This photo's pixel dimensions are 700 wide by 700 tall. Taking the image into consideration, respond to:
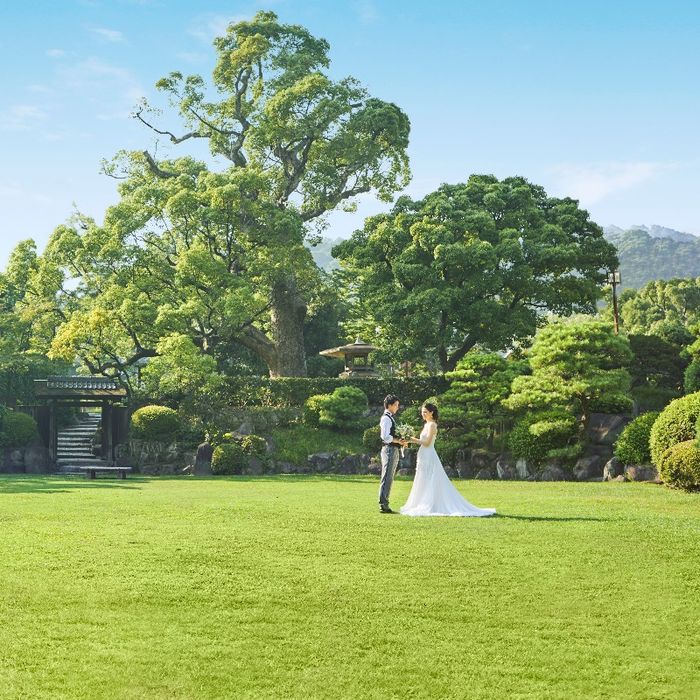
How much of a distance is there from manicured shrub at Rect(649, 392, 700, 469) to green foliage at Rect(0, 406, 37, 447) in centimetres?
1922

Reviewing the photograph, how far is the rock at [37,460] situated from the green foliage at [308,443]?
7.19 meters

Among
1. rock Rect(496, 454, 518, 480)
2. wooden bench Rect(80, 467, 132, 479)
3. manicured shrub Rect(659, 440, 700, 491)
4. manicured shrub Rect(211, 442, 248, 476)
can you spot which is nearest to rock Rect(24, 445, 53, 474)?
wooden bench Rect(80, 467, 132, 479)

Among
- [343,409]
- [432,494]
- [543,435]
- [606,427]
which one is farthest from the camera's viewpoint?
[343,409]

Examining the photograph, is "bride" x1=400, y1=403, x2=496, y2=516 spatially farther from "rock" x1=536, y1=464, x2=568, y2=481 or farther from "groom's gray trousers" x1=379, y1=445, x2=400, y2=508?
"rock" x1=536, y1=464, x2=568, y2=481

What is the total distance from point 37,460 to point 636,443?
18312 mm

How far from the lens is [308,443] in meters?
29.6

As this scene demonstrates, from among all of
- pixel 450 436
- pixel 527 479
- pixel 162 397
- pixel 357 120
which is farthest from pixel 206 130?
pixel 527 479

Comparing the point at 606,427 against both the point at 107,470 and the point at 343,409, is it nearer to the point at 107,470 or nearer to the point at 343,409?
the point at 343,409

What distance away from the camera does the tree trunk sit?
3728 centimetres

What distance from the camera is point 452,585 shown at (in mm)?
8703

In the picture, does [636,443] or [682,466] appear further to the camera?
[636,443]

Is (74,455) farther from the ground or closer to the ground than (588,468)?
closer to the ground

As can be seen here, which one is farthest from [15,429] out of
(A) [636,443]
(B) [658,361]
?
(B) [658,361]

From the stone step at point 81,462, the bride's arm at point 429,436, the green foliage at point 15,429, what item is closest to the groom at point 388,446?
the bride's arm at point 429,436
